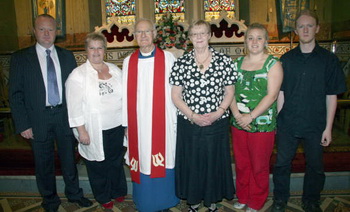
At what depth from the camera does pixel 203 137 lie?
6.88 ft

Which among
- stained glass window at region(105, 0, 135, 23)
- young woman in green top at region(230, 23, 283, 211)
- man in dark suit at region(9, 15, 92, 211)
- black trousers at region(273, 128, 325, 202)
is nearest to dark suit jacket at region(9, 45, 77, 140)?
man in dark suit at region(9, 15, 92, 211)

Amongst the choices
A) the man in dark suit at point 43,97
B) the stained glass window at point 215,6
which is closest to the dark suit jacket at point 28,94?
the man in dark suit at point 43,97

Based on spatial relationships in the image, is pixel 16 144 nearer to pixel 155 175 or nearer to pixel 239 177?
pixel 155 175

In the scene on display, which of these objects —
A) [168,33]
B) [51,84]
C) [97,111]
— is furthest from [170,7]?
[97,111]

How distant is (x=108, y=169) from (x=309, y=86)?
1717 millimetres

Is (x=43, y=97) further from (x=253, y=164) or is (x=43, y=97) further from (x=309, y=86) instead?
(x=309, y=86)

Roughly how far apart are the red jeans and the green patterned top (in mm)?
75

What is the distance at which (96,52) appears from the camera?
7.24 ft

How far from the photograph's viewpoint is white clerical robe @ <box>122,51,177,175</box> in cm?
222

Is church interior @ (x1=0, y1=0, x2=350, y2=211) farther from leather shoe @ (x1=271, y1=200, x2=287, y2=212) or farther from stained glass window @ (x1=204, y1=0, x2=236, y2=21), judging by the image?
leather shoe @ (x1=271, y1=200, x2=287, y2=212)

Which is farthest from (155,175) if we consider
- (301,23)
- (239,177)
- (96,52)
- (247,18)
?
(247,18)

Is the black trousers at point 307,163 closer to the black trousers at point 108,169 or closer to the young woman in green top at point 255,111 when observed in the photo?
the young woman in green top at point 255,111

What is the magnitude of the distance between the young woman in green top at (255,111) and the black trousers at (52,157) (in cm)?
138

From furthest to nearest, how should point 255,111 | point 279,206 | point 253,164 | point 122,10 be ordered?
point 122,10 < point 279,206 < point 253,164 < point 255,111
